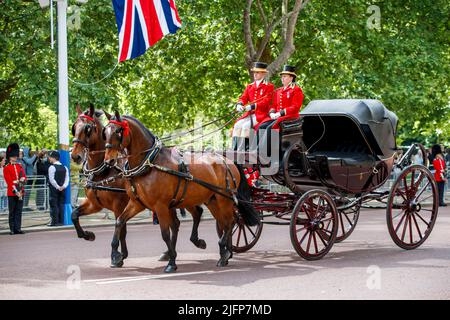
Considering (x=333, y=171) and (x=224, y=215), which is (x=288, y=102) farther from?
(x=224, y=215)

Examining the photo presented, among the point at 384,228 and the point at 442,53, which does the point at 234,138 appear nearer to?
the point at 384,228

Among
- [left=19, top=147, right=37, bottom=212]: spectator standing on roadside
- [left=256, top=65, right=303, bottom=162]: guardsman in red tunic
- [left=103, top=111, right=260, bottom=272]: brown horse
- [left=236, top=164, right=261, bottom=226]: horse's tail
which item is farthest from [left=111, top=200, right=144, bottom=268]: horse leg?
[left=19, top=147, right=37, bottom=212]: spectator standing on roadside

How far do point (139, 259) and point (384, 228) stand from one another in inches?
264

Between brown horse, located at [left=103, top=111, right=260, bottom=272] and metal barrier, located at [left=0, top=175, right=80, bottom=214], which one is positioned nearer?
brown horse, located at [left=103, top=111, right=260, bottom=272]

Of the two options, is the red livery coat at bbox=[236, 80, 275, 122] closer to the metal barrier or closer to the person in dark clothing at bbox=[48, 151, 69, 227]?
the person in dark clothing at bbox=[48, 151, 69, 227]

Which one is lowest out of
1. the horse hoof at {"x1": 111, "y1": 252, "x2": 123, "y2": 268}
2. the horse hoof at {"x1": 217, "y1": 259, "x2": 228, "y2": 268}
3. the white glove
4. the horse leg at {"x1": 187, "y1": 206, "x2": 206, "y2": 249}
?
the horse hoof at {"x1": 217, "y1": 259, "x2": 228, "y2": 268}

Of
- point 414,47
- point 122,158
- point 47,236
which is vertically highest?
point 414,47

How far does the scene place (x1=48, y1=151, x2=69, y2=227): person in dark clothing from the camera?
1838cm

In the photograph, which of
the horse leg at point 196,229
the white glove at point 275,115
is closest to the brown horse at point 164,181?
the horse leg at point 196,229

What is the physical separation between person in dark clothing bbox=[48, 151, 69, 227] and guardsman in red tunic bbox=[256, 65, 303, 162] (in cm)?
790

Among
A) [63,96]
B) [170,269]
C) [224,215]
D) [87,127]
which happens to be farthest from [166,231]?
[63,96]

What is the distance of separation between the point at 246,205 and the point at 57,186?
313 inches

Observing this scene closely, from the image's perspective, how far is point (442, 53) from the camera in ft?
98.1
